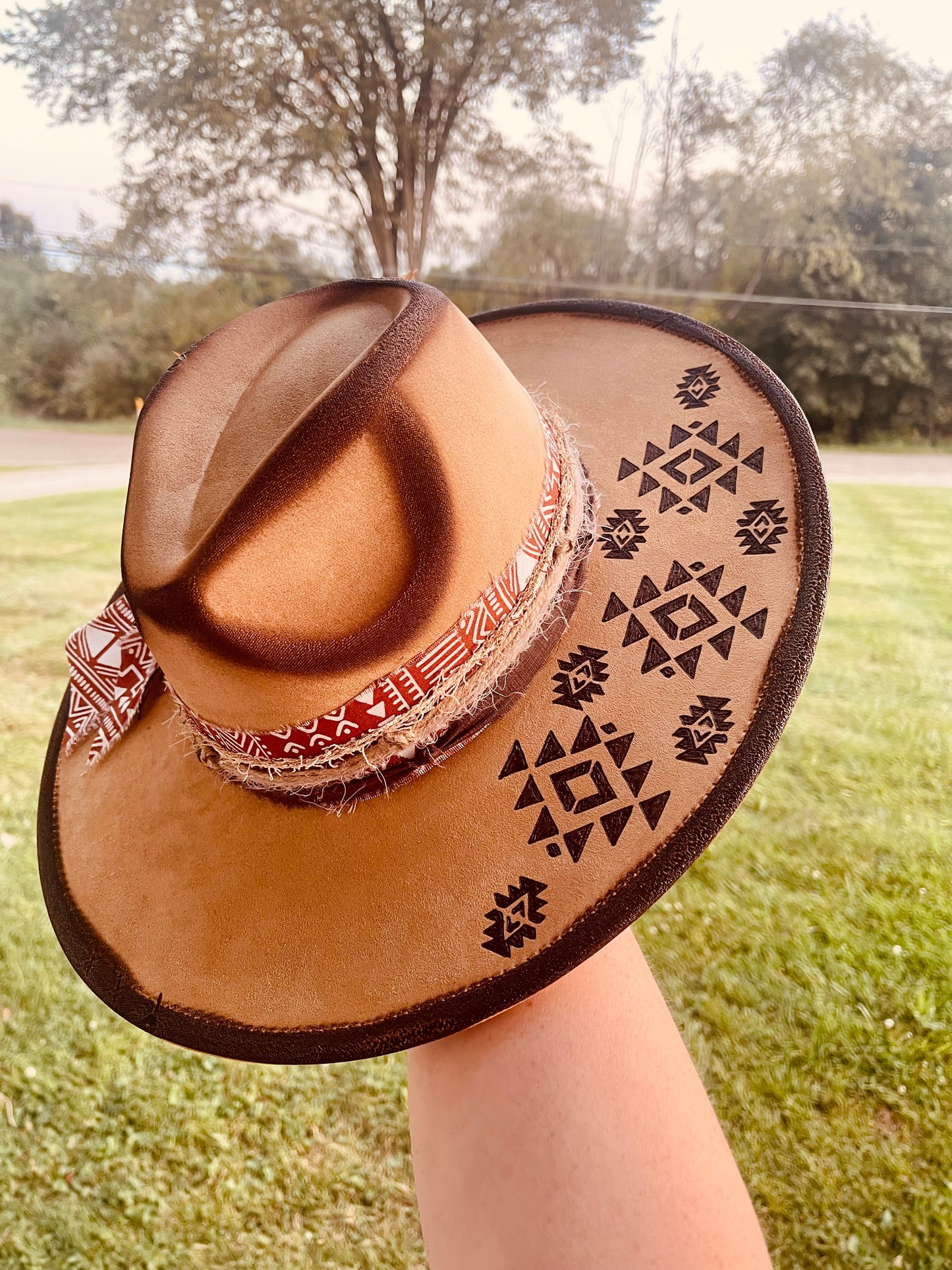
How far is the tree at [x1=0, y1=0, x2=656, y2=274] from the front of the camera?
7.64 metres

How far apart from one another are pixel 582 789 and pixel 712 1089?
1255 mm

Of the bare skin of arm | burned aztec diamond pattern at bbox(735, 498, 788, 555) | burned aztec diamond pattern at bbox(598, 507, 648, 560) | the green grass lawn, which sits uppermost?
burned aztec diamond pattern at bbox(735, 498, 788, 555)

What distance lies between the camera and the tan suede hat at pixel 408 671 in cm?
69

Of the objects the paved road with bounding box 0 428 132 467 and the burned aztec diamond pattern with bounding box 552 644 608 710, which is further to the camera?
the paved road with bounding box 0 428 132 467

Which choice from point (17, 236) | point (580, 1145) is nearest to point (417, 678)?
point (580, 1145)

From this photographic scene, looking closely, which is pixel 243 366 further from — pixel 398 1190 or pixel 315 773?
pixel 398 1190

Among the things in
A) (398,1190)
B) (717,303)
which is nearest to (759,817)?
(398,1190)

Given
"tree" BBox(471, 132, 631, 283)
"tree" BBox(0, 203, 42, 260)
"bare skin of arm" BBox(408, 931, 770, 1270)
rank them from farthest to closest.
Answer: "tree" BBox(471, 132, 631, 283)
"tree" BBox(0, 203, 42, 260)
"bare skin of arm" BBox(408, 931, 770, 1270)

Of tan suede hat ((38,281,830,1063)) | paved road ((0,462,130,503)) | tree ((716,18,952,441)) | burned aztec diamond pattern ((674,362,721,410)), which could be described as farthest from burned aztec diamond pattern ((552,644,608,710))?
tree ((716,18,952,441))

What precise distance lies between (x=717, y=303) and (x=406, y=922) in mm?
8821

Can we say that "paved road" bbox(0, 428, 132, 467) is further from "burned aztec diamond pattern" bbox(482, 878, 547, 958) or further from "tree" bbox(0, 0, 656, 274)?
"burned aztec diamond pattern" bbox(482, 878, 547, 958)

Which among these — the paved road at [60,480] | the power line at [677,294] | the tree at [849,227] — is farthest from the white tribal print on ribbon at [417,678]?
the tree at [849,227]

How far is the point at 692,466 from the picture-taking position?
946 millimetres

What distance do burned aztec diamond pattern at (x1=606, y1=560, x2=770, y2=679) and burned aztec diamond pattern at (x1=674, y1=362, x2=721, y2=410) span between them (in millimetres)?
250
